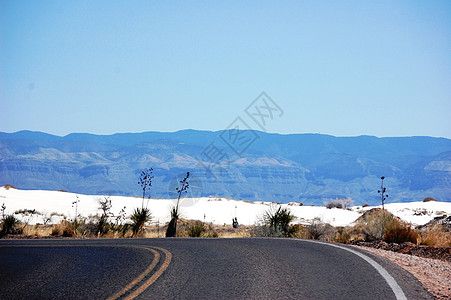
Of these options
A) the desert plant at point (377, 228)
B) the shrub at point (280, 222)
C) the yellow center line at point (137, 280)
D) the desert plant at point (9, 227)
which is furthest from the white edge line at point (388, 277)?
the desert plant at point (9, 227)

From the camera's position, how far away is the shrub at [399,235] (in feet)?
50.9

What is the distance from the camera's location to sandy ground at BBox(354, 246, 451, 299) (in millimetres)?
7884

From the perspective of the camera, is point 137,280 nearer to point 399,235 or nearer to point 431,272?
point 431,272

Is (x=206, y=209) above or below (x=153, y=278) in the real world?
below

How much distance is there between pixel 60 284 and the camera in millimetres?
7863

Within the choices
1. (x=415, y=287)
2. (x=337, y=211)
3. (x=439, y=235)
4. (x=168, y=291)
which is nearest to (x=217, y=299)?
(x=168, y=291)

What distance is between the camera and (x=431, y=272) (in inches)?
380

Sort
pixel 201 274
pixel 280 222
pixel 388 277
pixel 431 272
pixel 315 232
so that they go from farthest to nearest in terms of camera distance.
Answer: pixel 280 222
pixel 315 232
pixel 431 272
pixel 201 274
pixel 388 277

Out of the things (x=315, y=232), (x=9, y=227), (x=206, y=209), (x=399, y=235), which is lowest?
(x=206, y=209)

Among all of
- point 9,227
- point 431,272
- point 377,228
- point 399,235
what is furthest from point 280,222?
point 431,272

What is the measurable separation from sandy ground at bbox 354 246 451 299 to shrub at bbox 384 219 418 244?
3.42 m

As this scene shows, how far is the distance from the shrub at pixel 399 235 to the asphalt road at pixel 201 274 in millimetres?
4068

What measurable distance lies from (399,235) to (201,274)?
8.95 metres

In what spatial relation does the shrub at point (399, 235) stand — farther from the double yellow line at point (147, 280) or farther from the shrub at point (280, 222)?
the double yellow line at point (147, 280)
